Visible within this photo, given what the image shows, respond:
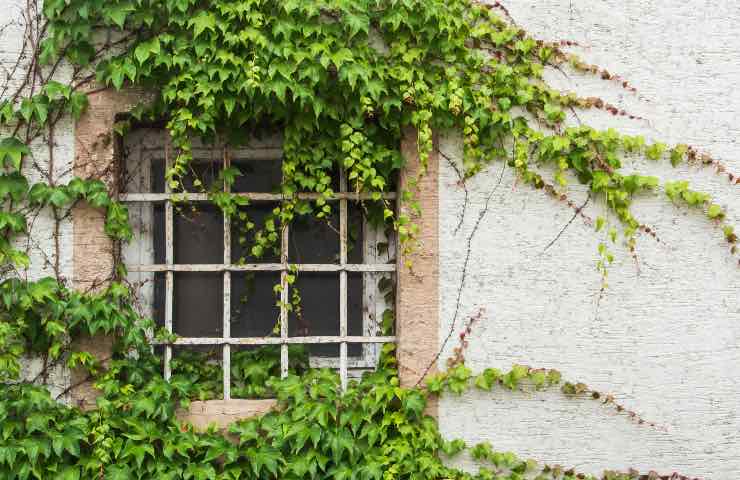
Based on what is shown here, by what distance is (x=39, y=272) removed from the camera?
4.29m

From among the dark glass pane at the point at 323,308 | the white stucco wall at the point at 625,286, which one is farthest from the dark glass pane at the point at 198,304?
the white stucco wall at the point at 625,286

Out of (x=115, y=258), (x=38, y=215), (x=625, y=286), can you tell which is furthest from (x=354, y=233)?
(x=38, y=215)

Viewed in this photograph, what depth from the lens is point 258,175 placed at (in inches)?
181

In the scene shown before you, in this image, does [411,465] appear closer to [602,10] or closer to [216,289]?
[216,289]

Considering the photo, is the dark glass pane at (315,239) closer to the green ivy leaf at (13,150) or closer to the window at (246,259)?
the window at (246,259)

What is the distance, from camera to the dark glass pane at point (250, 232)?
454cm

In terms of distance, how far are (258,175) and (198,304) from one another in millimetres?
754

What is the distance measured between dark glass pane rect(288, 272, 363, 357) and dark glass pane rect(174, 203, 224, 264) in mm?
472

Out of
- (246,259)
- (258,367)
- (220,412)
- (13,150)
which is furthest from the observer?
(246,259)

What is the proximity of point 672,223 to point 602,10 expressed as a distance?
3.72ft

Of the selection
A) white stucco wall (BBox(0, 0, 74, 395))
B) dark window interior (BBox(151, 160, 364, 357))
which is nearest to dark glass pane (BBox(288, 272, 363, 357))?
dark window interior (BBox(151, 160, 364, 357))

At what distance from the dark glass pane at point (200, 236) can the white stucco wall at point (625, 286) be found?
1.20m

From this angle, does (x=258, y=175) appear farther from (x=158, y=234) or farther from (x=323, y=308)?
(x=323, y=308)

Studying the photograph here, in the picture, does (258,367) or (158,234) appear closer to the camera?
(258,367)
